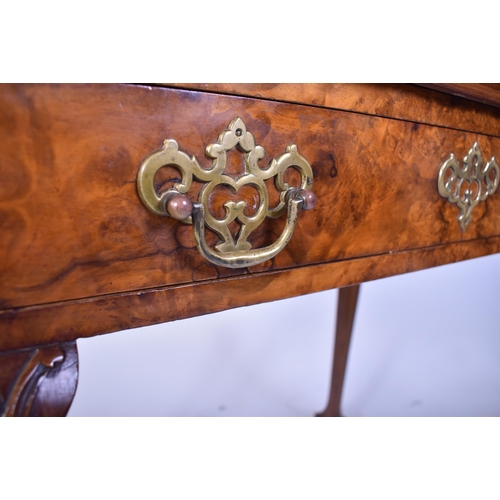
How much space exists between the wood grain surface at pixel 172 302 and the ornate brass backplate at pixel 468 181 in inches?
3.7

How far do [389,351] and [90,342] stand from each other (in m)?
0.77

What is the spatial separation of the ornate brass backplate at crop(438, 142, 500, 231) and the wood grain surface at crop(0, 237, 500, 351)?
0.31 ft

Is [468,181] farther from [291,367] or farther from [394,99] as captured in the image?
[291,367]

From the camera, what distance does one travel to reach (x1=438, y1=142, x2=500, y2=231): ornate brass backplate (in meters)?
0.54

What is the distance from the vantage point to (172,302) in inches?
14.5

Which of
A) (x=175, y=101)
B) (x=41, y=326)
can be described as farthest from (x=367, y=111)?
(x=41, y=326)

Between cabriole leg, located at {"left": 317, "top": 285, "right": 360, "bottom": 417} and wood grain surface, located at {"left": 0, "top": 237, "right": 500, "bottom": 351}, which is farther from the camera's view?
cabriole leg, located at {"left": 317, "top": 285, "right": 360, "bottom": 417}

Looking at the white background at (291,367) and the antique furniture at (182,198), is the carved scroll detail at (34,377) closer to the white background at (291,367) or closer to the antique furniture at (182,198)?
the antique furniture at (182,198)

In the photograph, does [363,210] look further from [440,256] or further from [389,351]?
[389,351]

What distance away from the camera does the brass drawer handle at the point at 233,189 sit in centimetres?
32

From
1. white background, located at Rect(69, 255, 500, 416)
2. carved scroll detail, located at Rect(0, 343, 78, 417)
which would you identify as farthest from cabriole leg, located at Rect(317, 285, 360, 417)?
carved scroll detail, located at Rect(0, 343, 78, 417)

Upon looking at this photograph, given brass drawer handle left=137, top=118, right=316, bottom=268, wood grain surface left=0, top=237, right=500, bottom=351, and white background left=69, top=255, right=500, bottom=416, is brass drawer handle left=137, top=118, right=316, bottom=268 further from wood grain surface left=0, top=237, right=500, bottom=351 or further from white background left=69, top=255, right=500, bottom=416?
white background left=69, top=255, right=500, bottom=416

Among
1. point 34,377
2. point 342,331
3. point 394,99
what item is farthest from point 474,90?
point 342,331

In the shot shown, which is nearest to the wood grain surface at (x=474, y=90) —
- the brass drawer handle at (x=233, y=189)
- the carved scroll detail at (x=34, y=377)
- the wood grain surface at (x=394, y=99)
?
the wood grain surface at (x=394, y=99)
